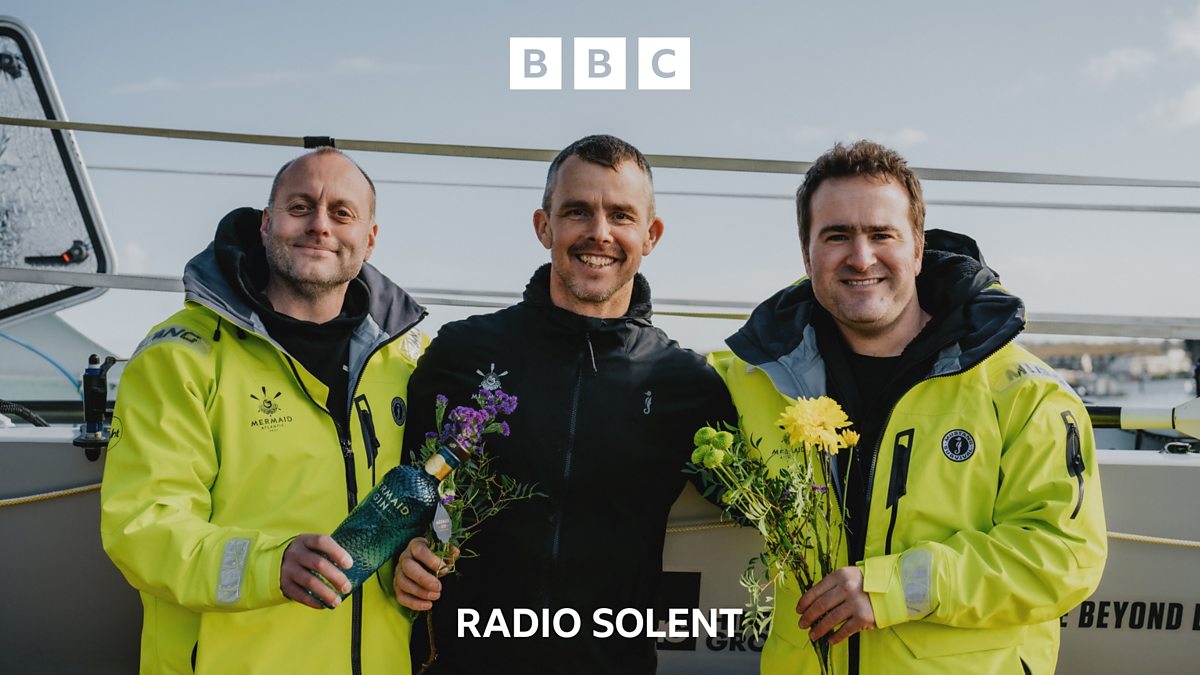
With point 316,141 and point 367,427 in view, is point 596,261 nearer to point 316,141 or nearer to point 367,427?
point 367,427

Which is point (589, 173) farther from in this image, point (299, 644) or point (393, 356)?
point (299, 644)

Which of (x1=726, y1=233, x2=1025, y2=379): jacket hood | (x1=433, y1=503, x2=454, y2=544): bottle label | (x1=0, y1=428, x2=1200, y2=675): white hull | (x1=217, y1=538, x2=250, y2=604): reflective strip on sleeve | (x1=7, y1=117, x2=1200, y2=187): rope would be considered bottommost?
(x1=0, y1=428, x2=1200, y2=675): white hull

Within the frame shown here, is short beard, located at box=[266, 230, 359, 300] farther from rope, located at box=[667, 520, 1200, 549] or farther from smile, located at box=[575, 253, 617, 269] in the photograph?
rope, located at box=[667, 520, 1200, 549]

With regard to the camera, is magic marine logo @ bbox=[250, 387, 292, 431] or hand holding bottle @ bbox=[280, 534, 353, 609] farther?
magic marine logo @ bbox=[250, 387, 292, 431]

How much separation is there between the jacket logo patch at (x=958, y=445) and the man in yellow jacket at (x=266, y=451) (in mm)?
1225

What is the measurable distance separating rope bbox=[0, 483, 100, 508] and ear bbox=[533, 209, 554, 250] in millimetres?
1501

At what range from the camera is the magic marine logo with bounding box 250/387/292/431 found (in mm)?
1864

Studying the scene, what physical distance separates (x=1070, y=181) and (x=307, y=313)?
8.79ft

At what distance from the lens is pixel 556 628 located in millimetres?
1883

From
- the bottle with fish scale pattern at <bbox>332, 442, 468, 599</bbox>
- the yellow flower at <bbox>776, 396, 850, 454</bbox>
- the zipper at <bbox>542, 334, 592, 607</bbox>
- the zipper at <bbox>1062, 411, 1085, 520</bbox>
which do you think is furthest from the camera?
the zipper at <bbox>542, 334, 592, 607</bbox>

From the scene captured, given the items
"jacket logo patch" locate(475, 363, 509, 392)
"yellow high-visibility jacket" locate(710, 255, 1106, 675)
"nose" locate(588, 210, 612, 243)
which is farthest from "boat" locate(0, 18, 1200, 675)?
"nose" locate(588, 210, 612, 243)

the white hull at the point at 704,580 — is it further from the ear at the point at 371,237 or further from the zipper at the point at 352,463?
the ear at the point at 371,237

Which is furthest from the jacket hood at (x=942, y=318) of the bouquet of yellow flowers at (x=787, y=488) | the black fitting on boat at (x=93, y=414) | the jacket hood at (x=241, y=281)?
the black fitting on boat at (x=93, y=414)

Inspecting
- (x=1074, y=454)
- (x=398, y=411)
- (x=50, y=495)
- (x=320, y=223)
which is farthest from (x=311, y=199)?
(x=1074, y=454)
